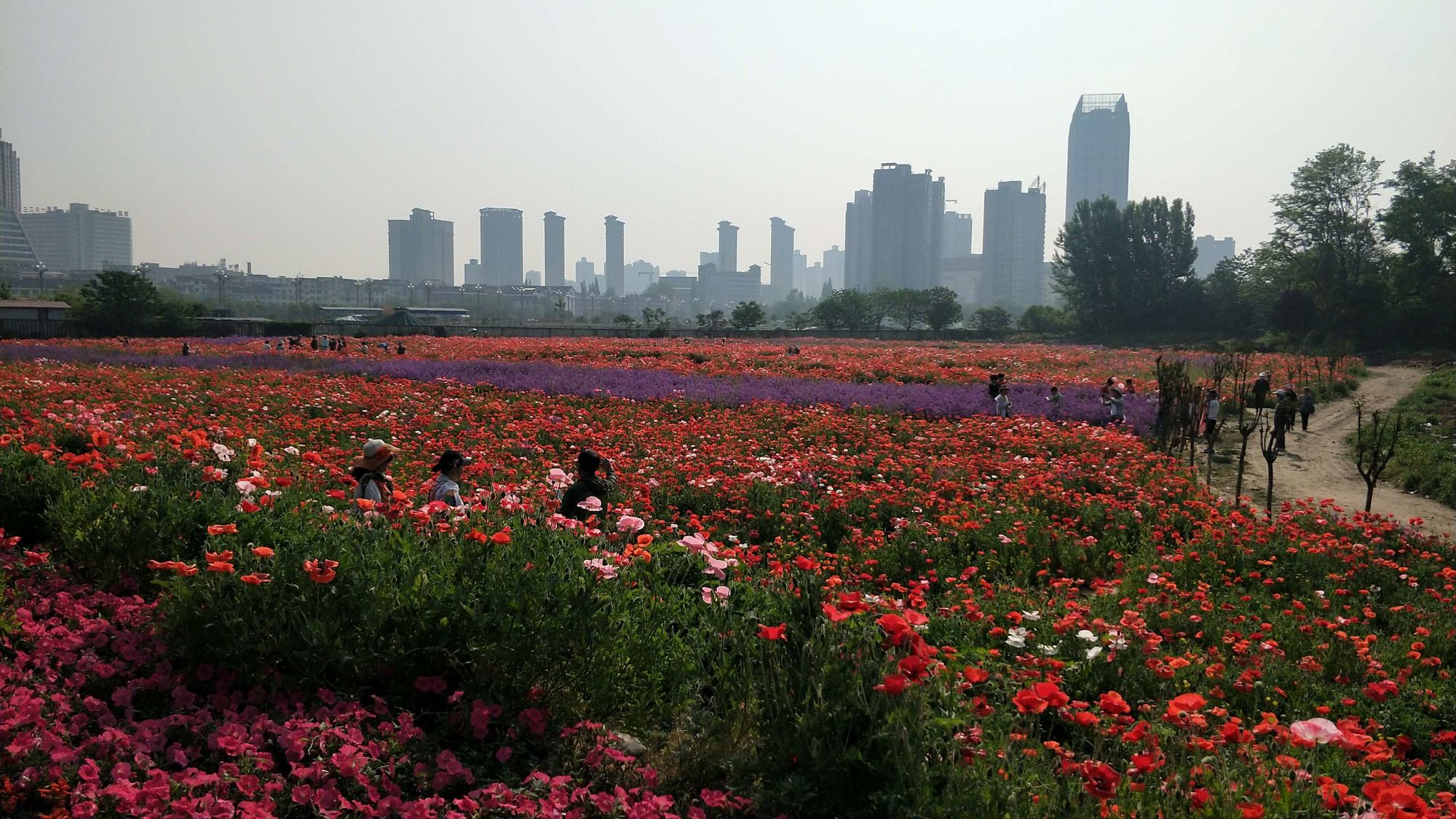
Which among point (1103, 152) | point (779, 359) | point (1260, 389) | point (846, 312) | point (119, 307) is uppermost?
point (1103, 152)

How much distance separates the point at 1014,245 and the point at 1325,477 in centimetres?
18635

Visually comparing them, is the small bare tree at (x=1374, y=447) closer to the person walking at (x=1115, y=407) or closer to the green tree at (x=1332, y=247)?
the person walking at (x=1115, y=407)

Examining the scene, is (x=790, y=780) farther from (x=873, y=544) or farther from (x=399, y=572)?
(x=873, y=544)

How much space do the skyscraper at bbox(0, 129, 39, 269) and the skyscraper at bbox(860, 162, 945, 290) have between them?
501 ft

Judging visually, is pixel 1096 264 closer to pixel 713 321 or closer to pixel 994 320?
pixel 994 320

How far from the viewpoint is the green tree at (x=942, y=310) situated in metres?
74.2

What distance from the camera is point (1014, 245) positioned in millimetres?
189375

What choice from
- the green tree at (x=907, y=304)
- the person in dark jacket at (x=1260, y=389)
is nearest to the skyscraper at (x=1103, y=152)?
the green tree at (x=907, y=304)

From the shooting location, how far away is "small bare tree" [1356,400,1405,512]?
386 inches

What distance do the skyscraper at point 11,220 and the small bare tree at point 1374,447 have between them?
597 ft

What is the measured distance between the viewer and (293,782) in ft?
10.7

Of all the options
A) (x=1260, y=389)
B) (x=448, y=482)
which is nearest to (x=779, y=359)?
(x=1260, y=389)

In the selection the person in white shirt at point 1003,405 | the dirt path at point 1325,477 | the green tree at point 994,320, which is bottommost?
the dirt path at point 1325,477

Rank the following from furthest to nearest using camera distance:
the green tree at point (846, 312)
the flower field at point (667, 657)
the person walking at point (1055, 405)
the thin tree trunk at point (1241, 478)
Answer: the green tree at point (846, 312) < the person walking at point (1055, 405) < the thin tree trunk at point (1241, 478) < the flower field at point (667, 657)
